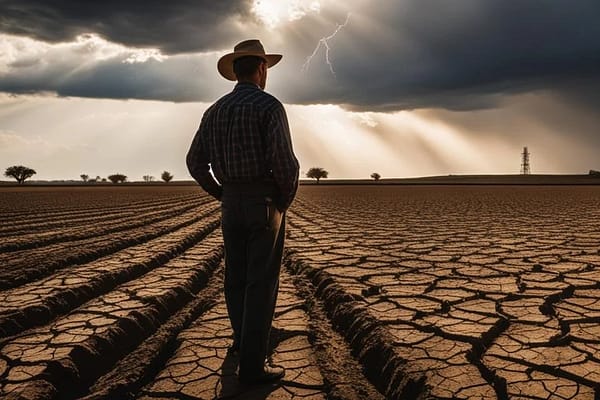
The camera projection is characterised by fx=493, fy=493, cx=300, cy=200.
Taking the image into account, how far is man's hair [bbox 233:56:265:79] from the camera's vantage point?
2197 mm

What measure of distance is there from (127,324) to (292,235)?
4.47m

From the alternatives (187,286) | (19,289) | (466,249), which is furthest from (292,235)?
(19,289)

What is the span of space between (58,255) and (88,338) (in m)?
2.90

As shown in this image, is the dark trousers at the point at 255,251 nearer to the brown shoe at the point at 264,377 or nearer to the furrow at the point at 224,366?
the brown shoe at the point at 264,377

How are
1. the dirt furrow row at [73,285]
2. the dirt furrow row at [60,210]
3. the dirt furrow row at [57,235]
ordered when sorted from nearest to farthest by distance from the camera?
the dirt furrow row at [73,285] < the dirt furrow row at [57,235] < the dirt furrow row at [60,210]

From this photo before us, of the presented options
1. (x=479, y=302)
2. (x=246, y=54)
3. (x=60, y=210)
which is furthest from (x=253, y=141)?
(x=60, y=210)

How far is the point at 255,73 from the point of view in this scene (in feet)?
7.25

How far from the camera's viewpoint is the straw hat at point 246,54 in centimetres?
215

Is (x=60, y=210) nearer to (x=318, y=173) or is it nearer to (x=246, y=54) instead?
(x=246, y=54)

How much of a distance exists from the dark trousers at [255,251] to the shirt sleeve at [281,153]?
93mm

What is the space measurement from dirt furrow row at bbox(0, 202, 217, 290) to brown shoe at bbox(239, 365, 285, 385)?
2.78 metres

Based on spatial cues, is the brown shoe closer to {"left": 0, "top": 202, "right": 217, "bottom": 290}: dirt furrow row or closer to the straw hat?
the straw hat

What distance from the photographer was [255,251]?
2.14 meters

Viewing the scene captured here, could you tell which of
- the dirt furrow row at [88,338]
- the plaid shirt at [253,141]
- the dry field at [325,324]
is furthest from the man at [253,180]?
the dirt furrow row at [88,338]
